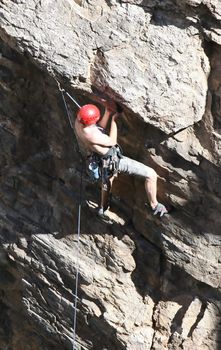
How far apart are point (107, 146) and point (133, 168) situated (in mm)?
396

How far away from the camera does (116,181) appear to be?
26.8ft

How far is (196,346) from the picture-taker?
A: 8414 mm

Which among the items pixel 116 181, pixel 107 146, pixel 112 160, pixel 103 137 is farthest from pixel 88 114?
pixel 116 181

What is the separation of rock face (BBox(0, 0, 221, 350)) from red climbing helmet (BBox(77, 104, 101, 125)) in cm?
29

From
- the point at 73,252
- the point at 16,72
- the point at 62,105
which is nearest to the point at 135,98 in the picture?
the point at 62,105

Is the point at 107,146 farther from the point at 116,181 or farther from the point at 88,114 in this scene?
the point at 116,181

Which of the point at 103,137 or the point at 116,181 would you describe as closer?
the point at 103,137

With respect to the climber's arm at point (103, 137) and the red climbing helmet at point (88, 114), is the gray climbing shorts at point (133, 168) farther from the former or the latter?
the red climbing helmet at point (88, 114)

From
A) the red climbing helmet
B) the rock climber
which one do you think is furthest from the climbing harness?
the red climbing helmet

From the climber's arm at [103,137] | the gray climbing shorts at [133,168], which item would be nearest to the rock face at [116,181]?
the gray climbing shorts at [133,168]

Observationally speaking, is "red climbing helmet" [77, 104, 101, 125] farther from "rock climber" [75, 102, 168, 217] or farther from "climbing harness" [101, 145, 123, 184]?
"climbing harness" [101, 145, 123, 184]

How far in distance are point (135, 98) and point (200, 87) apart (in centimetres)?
70

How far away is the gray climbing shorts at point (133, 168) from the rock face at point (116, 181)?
5.9 inches

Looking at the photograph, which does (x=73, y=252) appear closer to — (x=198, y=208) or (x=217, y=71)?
(x=198, y=208)
